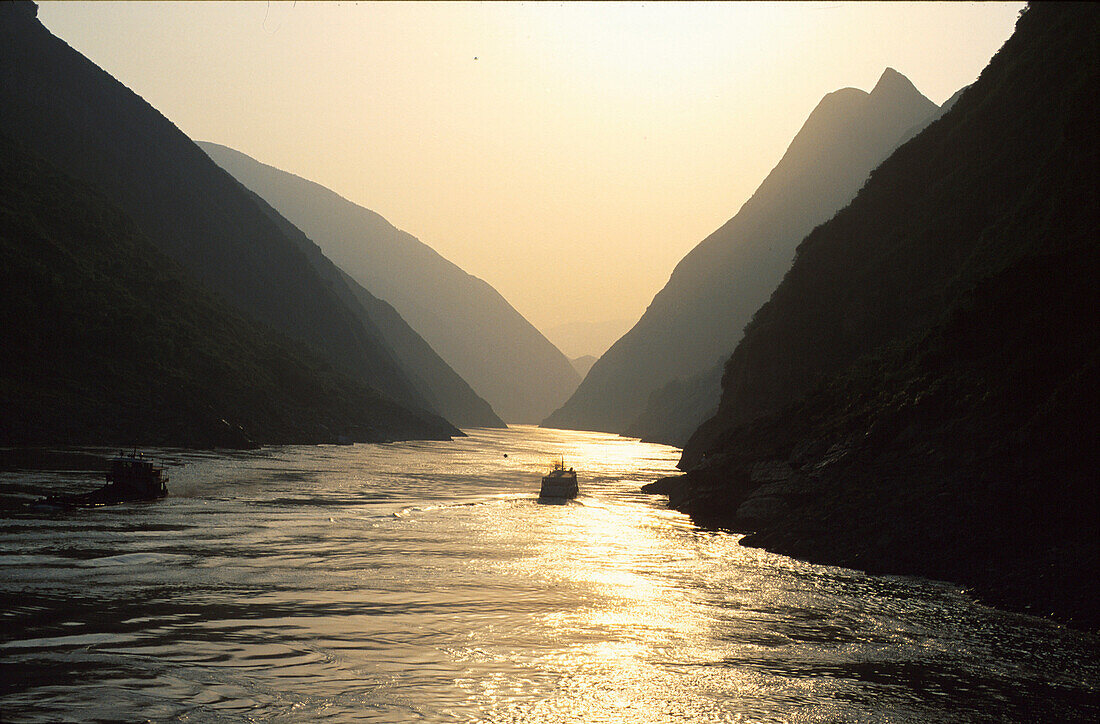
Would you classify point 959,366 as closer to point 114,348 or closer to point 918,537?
point 918,537

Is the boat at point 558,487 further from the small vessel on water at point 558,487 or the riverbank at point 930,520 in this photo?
the riverbank at point 930,520

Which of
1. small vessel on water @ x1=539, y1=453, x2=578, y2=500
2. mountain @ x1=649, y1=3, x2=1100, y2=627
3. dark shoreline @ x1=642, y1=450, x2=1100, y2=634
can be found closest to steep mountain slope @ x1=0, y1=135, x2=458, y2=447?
small vessel on water @ x1=539, y1=453, x2=578, y2=500

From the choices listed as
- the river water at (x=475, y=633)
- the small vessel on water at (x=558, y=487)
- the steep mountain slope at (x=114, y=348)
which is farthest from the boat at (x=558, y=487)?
the steep mountain slope at (x=114, y=348)

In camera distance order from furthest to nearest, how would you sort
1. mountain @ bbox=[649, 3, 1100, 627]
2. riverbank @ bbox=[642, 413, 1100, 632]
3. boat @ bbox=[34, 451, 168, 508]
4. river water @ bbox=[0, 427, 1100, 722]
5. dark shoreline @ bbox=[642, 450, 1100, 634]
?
boat @ bbox=[34, 451, 168, 508] → mountain @ bbox=[649, 3, 1100, 627] → riverbank @ bbox=[642, 413, 1100, 632] → dark shoreline @ bbox=[642, 450, 1100, 634] → river water @ bbox=[0, 427, 1100, 722]

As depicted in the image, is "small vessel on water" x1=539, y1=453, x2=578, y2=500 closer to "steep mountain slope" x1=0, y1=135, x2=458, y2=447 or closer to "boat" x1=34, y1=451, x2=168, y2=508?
"boat" x1=34, y1=451, x2=168, y2=508

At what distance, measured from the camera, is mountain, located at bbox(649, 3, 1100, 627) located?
4019cm

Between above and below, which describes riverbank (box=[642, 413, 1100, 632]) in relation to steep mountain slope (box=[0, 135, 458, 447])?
below

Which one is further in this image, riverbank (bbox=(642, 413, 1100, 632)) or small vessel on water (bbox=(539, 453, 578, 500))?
small vessel on water (bbox=(539, 453, 578, 500))

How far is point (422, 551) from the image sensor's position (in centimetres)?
4772

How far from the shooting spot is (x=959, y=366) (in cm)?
5181

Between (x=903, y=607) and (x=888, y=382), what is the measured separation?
24.0 metres

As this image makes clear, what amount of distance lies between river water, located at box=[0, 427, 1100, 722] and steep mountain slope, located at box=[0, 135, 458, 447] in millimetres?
63037

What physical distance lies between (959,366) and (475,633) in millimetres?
35920

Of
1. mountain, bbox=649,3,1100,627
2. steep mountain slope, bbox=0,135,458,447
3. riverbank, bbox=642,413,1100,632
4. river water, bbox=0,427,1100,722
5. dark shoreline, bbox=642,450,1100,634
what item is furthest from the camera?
steep mountain slope, bbox=0,135,458,447
